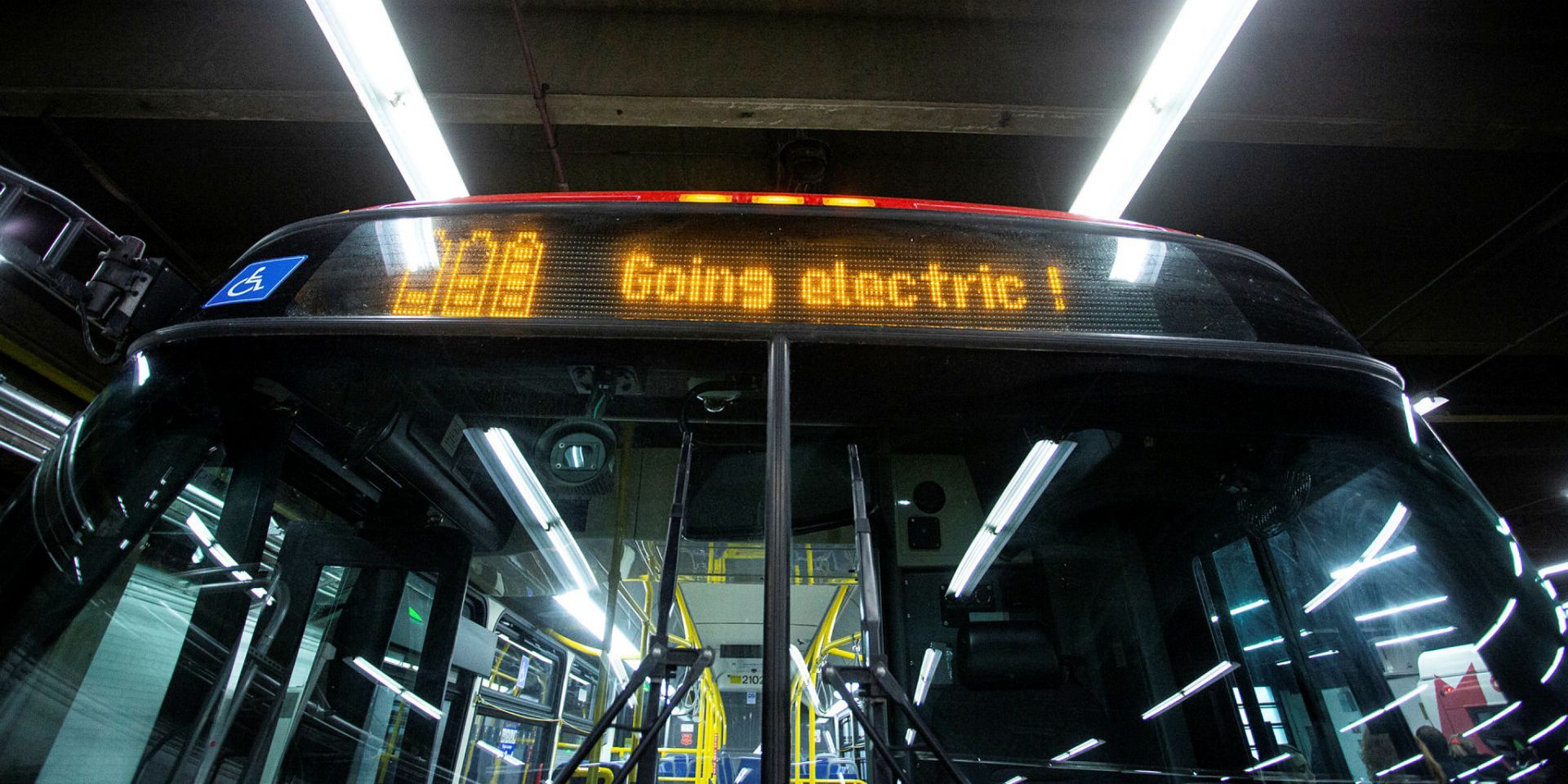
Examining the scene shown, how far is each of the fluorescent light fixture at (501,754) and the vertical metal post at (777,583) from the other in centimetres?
99

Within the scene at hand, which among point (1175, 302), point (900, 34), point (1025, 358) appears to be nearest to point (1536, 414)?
point (900, 34)

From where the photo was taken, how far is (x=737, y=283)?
1294mm

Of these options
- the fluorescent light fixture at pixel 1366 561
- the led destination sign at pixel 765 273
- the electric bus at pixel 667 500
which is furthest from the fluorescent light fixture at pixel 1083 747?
the led destination sign at pixel 765 273

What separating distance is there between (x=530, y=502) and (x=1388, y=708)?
2201mm

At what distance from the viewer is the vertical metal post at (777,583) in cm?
79

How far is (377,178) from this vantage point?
3889mm

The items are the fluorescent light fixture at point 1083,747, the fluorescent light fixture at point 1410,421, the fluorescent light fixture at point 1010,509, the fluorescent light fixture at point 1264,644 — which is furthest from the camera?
the fluorescent light fixture at point 1083,747

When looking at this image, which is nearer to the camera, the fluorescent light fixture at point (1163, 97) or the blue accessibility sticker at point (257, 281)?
the blue accessibility sticker at point (257, 281)

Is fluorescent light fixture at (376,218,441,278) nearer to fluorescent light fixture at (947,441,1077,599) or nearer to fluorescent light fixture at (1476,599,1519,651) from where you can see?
fluorescent light fixture at (947,441,1077,599)

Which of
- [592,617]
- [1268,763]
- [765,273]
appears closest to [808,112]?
[765,273]

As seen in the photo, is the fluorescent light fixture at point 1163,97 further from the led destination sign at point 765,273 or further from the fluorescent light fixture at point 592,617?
the fluorescent light fixture at point 592,617

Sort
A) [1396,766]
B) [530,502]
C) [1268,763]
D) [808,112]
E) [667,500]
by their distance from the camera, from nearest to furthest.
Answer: [1396,766], [530,502], [667,500], [1268,763], [808,112]

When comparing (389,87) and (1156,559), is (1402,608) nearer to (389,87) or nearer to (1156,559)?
(1156,559)

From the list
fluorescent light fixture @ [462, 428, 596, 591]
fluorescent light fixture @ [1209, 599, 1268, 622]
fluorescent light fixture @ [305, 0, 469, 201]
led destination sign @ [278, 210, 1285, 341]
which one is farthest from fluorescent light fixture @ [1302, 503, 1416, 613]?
fluorescent light fixture @ [305, 0, 469, 201]
